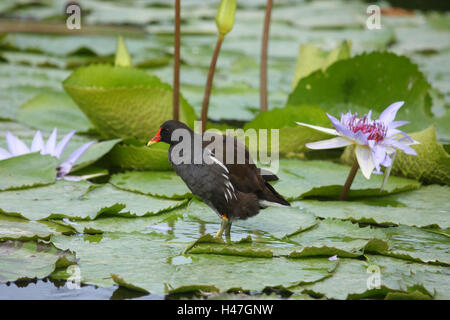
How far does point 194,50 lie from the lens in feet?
18.2

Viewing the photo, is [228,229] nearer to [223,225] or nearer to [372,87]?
[223,225]

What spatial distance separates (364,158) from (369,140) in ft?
0.21

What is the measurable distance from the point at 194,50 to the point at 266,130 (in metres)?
2.91

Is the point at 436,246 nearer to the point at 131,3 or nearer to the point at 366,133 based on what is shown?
the point at 366,133

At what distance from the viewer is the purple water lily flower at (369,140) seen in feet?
7.08

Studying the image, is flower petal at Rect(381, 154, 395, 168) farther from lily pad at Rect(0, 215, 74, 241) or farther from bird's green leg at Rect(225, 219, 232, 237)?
lily pad at Rect(0, 215, 74, 241)

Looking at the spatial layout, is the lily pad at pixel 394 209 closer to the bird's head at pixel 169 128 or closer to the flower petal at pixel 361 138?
the flower petal at pixel 361 138

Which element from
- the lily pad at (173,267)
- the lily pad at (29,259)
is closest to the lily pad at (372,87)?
the lily pad at (173,267)

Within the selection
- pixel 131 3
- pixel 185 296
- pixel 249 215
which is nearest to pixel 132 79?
pixel 249 215

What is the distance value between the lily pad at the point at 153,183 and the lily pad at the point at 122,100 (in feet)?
1.19

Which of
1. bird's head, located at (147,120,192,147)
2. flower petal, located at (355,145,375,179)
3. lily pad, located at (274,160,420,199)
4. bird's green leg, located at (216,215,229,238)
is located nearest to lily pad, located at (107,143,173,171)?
bird's head, located at (147,120,192,147)

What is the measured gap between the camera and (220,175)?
2088 millimetres

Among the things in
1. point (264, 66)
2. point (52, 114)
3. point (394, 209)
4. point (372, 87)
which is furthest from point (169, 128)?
point (52, 114)

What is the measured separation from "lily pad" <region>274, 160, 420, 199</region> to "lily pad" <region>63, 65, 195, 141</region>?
0.55m
